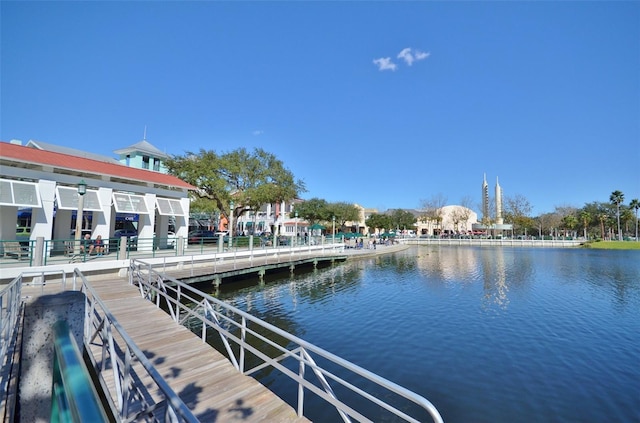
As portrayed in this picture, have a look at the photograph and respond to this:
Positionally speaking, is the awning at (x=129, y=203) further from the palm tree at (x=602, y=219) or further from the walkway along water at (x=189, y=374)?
the palm tree at (x=602, y=219)

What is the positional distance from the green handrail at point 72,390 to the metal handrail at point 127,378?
3.31 ft

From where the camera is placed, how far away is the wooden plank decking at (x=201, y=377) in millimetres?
4367

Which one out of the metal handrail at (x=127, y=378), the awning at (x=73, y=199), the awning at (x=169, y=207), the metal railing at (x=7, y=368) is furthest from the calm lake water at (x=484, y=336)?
the awning at (x=73, y=199)

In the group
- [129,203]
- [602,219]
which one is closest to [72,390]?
[129,203]

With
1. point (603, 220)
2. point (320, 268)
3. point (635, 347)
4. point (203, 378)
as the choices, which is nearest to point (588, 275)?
point (635, 347)

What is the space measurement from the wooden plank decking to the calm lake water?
7.03ft

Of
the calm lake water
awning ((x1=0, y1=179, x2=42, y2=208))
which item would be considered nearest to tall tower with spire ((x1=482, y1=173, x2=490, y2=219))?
the calm lake water

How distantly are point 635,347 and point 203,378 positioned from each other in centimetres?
1291

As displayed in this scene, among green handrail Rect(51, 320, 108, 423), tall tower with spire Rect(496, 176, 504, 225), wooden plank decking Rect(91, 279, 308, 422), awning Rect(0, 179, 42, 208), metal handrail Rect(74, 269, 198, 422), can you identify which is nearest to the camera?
→ green handrail Rect(51, 320, 108, 423)

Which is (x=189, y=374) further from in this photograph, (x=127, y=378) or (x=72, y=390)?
(x=72, y=390)

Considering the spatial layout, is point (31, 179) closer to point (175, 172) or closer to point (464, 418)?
point (175, 172)

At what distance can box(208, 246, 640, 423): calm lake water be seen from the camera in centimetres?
686

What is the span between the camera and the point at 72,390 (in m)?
1.05

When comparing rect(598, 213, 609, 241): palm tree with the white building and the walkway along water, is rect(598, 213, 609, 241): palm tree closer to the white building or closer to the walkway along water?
the white building
